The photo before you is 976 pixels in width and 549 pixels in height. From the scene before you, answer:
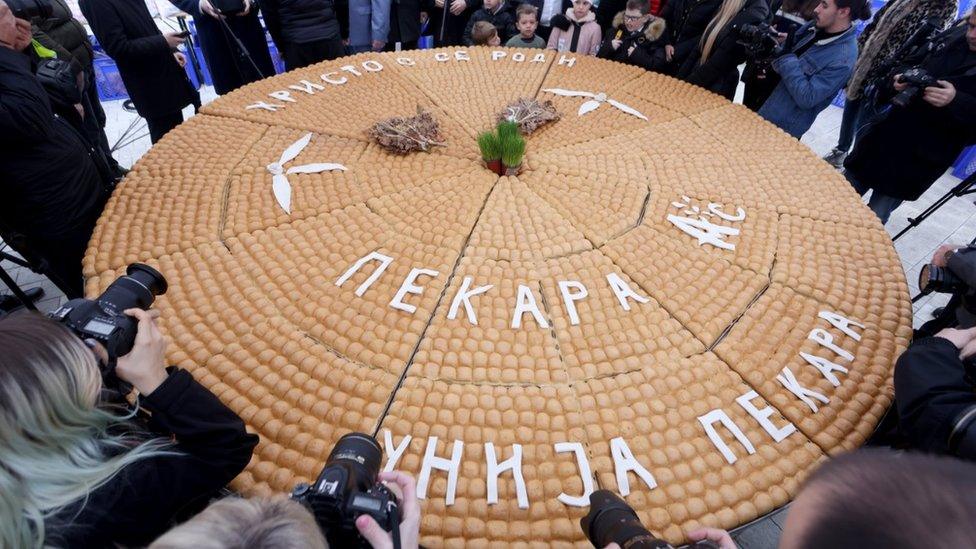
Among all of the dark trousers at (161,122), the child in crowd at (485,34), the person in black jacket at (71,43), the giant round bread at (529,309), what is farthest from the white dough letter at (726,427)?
the dark trousers at (161,122)

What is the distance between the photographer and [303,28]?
12.6 ft

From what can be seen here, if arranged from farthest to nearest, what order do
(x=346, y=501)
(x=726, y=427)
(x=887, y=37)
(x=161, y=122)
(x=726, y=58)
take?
(x=161, y=122), (x=887, y=37), (x=726, y=58), (x=726, y=427), (x=346, y=501)

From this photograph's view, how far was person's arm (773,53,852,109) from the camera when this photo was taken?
265 cm

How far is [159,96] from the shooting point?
333cm

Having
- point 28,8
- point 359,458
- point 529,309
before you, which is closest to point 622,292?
point 529,309

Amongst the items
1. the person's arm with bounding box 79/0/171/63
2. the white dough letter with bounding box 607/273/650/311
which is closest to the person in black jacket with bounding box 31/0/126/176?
the person's arm with bounding box 79/0/171/63

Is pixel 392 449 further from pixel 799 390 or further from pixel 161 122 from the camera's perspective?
pixel 161 122

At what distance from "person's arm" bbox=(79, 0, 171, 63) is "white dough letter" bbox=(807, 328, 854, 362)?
3760 millimetres

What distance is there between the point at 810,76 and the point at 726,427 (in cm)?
237

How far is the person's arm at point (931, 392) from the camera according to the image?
1.13 m

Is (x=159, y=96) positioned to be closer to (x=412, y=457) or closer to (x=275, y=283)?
(x=275, y=283)

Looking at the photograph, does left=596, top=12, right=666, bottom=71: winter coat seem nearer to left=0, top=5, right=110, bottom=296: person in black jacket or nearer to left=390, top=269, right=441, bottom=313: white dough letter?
left=390, top=269, right=441, bottom=313: white dough letter

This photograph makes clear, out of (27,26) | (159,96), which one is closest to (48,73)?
(27,26)

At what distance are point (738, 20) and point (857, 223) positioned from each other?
5.08 feet
